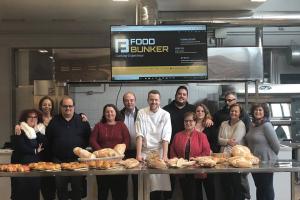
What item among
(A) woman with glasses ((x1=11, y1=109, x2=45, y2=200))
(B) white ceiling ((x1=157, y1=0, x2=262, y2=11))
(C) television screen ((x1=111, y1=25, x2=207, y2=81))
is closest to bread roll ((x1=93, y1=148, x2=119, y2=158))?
(A) woman with glasses ((x1=11, y1=109, x2=45, y2=200))

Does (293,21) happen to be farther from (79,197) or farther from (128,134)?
(79,197)

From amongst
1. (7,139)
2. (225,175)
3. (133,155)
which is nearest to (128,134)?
(133,155)

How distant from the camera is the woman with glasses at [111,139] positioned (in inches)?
158

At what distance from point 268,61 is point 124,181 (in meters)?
4.55

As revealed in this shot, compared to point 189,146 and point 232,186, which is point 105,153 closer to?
point 189,146

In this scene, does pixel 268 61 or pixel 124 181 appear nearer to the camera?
pixel 124 181

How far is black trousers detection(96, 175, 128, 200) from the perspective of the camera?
13.3ft

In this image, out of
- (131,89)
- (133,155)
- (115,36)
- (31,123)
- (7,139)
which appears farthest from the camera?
(7,139)

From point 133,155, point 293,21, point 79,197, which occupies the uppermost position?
point 293,21

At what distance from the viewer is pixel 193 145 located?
13.1 feet

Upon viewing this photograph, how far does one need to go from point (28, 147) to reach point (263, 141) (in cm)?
209

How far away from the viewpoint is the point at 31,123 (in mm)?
3924

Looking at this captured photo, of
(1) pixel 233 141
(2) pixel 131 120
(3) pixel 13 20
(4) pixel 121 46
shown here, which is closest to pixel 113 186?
(2) pixel 131 120

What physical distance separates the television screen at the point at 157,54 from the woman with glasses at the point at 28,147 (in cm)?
113
